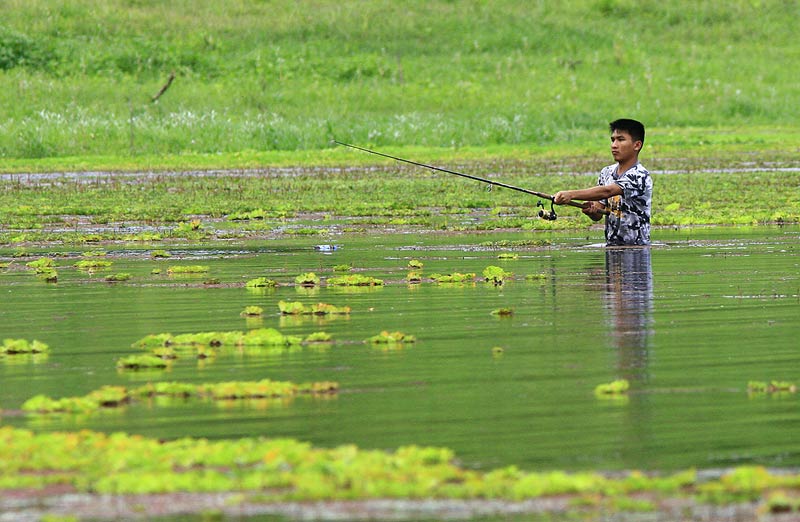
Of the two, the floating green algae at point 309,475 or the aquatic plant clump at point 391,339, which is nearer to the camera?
the floating green algae at point 309,475

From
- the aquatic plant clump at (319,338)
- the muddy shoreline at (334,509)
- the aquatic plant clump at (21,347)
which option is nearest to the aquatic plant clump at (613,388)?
the muddy shoreline at (334,509)

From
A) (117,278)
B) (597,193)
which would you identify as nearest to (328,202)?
(597,193)

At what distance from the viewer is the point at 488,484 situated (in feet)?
18.0

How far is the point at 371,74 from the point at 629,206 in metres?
37.1

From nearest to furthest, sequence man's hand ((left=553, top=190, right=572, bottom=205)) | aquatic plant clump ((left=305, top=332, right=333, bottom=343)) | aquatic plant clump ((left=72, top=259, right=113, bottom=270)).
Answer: aquatic plant clump ((left=305, top=332, right=333, bottom=343)) < man's hand ((left=553, top=190, right=572, bottom=205)) < aquatic plant clump ((left=72, top=259, right=113, bottom=270))

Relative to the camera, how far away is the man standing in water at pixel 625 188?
14.9 metres

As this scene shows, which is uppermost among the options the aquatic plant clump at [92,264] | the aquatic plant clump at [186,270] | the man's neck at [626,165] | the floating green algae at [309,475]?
the man's neck at [626,165]

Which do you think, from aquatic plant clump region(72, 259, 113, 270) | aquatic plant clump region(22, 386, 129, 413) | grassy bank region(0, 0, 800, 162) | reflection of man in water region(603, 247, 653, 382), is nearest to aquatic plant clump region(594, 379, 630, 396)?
reflection of man in water region(603, 247, 653, 382)

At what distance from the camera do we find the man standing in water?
48.8 feet

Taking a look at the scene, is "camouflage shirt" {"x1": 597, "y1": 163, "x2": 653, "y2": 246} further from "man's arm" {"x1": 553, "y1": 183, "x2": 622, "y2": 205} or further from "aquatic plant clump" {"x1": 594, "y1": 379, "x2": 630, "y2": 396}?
"aquatic plant clump" {"x1": 594, "y1": 379, "x2": 630, "y2": 396}

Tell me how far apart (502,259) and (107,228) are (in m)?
7.21

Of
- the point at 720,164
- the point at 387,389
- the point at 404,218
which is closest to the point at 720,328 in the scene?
the point at 387,389

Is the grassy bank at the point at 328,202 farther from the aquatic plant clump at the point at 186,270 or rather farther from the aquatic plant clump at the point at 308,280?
the aquatic plant clump at the point at 308,280

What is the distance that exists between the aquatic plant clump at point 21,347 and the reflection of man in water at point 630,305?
326cm
